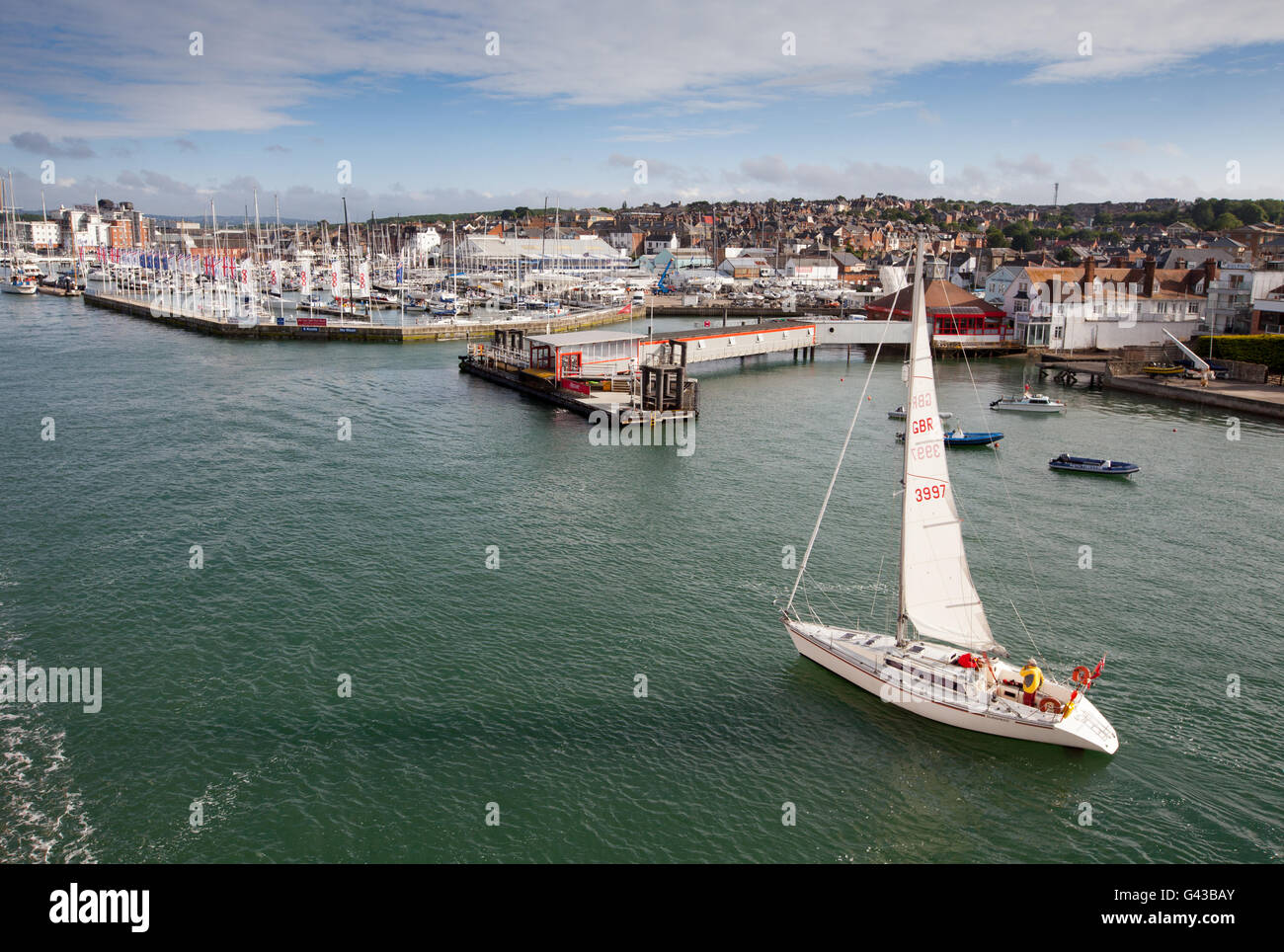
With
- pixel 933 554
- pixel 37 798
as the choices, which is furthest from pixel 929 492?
pixel 37 798

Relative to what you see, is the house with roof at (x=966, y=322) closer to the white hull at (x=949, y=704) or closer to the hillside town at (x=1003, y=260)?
the hillside town at (x=1003, y=260)

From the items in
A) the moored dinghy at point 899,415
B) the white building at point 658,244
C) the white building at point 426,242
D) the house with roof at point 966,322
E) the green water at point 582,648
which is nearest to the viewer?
the green water at point 582,648

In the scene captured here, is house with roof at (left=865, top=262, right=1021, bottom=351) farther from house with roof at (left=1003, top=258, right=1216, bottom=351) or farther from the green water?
the green water

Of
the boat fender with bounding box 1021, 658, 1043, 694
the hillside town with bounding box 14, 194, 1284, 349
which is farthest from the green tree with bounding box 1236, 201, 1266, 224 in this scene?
the boat fender with bounding box 1021, 658, 1043, 694

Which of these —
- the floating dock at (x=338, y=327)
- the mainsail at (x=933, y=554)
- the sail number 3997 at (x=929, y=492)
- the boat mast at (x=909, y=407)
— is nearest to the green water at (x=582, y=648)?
the boat mast at (x=909, y=407)

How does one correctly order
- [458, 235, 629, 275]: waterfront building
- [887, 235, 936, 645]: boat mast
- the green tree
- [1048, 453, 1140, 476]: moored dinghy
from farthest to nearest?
the green tree, [458, 235, 629, 275]: waterfront building, [1048, 453, 1140, 476]: moored dinghy, [887, 235, 936, 645]: boat mast

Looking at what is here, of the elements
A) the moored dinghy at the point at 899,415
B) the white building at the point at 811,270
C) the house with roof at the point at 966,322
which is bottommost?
the moored dinghy at the point at 899,415

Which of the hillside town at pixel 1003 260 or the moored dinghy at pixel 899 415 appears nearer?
the moored dinghy at pixel 899 415
